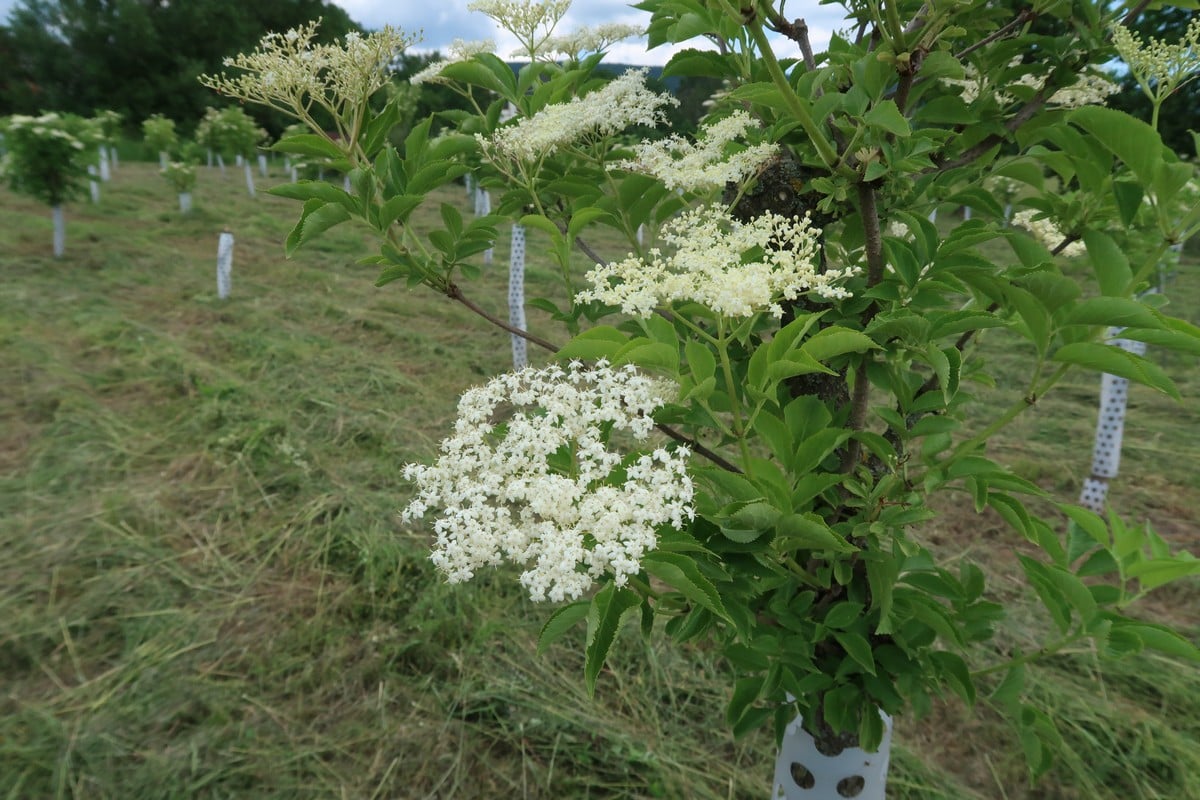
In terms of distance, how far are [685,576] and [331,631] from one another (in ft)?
7.72

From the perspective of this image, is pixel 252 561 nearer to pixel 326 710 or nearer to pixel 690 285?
pixel 326 710

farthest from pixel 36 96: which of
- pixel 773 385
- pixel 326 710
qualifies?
pixel 773 385

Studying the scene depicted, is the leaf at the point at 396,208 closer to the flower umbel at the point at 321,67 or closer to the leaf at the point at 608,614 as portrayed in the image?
→ the flower umbel at the point at 321,67

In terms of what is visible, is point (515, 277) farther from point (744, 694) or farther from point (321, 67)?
point (744, 694)

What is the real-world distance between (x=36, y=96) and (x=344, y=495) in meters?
27.7

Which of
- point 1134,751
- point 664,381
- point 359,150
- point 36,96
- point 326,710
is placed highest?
point 36,96

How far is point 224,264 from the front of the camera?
19.1 ft

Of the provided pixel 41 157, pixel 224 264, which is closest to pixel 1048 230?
pixel 224 264

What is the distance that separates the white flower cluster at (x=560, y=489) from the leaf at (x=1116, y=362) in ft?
1.48

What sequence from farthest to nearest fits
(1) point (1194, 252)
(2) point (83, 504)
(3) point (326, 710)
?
(1) point (1194, 252) < (2) point (83, 504) < (3) point (326, 710)

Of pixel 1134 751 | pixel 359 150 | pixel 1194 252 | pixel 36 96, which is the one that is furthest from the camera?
pixel 36 96

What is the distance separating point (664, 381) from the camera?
104 cm

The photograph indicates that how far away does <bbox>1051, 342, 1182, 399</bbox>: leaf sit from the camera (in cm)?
72

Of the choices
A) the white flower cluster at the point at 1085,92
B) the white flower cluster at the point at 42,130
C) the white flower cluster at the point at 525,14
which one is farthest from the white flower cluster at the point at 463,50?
the white flower cluster at the point at 42,130
